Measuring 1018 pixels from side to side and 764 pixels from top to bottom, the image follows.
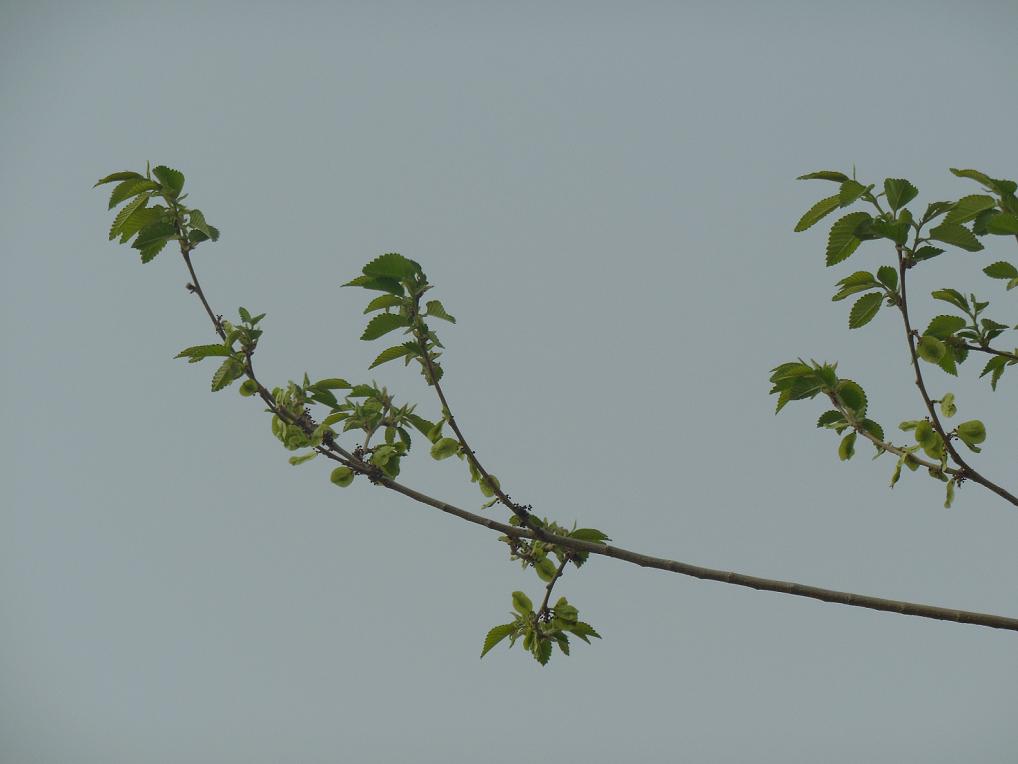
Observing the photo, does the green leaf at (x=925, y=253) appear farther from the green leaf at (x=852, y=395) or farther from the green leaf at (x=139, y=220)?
the green leaf at (x=139, y=220)

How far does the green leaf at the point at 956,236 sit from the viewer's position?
3.04m

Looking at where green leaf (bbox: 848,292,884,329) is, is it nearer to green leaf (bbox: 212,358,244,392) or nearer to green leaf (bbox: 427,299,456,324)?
green leaf (bbox: 427,299,456,324)

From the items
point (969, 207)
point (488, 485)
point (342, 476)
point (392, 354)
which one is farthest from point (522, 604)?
point (969, 207)

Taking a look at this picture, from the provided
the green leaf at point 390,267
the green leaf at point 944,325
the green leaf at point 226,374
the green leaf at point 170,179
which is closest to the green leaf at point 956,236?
the green leaf at point 944,325

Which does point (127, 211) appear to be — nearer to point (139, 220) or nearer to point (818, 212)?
point (139, 220)

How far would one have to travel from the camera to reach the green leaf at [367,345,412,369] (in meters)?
3.22

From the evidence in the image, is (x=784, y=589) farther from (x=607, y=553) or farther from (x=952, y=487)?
(x=952, y=487)

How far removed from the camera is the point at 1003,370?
3.63m

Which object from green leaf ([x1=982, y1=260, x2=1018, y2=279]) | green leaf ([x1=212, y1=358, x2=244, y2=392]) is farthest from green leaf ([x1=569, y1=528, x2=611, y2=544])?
green leaf ([x1=982, y1=260, x2=1018, y2=279])

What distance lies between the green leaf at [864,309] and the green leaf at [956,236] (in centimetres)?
32

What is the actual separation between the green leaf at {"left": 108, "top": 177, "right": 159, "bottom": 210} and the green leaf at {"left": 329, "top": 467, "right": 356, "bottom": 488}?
128 cm

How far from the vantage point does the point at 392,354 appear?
3240 millimetres

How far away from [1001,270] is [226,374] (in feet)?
9.87

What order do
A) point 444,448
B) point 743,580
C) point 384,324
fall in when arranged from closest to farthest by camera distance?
point 743,580 < point 384,324 < point 444,448
